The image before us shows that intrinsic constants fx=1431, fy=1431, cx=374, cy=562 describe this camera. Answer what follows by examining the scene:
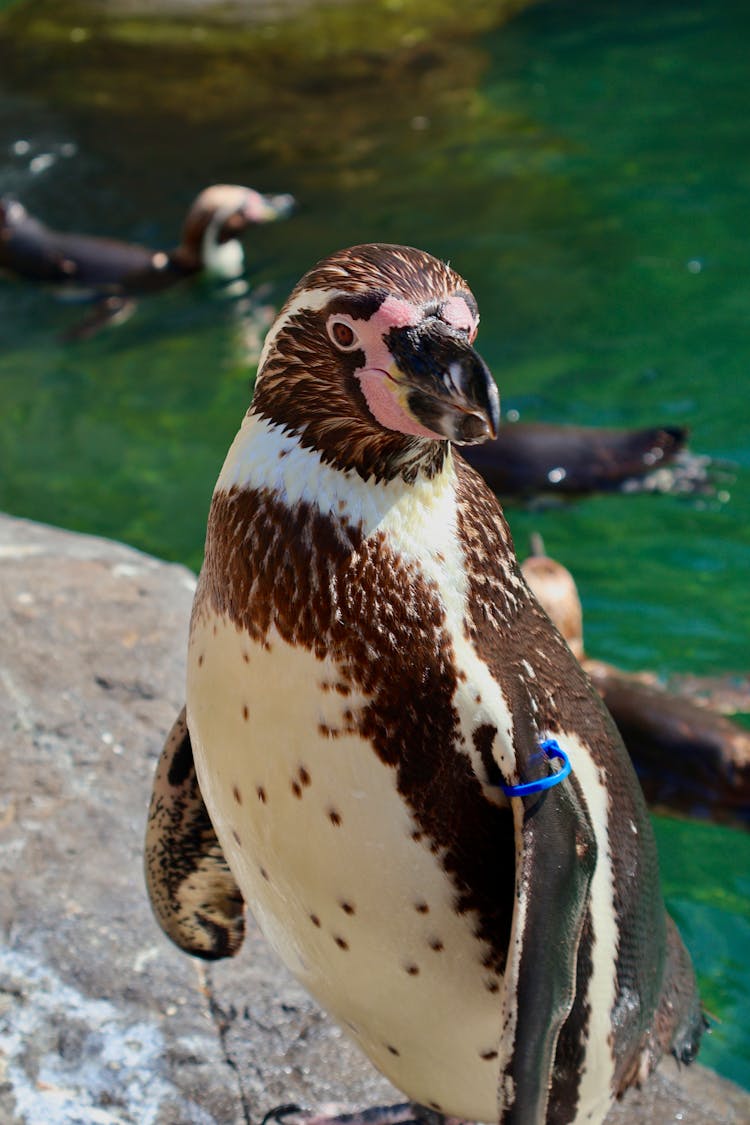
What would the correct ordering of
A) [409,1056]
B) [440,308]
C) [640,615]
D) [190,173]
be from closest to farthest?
[440,308] < [409,1056] < [640,615] < [190,173]

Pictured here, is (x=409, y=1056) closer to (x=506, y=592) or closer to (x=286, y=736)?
(x=286, y=736)

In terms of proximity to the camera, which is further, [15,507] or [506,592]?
[15,507]

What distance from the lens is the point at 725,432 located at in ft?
20.7

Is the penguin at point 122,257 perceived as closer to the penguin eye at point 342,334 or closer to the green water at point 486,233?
the green water at point 486,233

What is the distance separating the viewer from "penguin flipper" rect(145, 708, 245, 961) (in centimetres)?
258

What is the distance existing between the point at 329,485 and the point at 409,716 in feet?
1.14

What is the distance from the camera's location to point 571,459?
5789 millimetres

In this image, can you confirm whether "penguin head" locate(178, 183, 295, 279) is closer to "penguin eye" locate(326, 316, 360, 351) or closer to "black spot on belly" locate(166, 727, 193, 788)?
"black spot on belly" locate(166, 727, 193, 788)

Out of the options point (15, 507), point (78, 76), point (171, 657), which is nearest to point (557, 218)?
point (15, 507)

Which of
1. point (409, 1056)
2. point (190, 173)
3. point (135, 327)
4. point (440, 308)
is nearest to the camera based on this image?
point (440, 308)

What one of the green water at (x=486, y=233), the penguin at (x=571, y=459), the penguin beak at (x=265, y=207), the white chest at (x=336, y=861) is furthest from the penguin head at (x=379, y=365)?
the penguin beak at (x=265, y=207)

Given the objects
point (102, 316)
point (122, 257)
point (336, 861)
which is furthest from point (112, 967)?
point (122, 257)

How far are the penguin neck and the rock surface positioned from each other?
1.31 meters

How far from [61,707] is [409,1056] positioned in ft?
5.04
